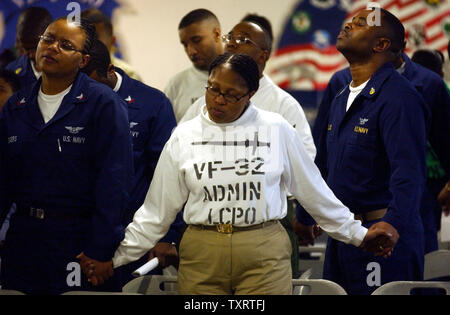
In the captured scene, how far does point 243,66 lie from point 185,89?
198cm

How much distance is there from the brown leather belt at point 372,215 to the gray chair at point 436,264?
14.5 inches

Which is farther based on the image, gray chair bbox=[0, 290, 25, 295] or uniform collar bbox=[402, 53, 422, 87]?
uniform collar bbox=[402, 53, 422, 87]

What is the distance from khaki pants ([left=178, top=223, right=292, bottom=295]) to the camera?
2893 millimetres

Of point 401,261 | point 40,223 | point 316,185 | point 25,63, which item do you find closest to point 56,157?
point 40,223

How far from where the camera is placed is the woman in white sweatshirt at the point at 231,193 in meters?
2.91

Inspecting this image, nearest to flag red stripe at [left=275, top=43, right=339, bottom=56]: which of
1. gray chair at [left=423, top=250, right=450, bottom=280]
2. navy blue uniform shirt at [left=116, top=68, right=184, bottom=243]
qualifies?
navy blue uniform shirt at [left=116, top=68, right=184, bottom=243]

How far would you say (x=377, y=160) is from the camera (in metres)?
3.57

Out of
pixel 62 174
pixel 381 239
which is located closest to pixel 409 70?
pixel 381 239

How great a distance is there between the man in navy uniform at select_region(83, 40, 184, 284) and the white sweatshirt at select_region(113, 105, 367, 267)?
73cm

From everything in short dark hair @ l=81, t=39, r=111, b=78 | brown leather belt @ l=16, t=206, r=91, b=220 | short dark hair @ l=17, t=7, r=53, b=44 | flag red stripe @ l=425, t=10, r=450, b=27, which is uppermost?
flag red stripe @ l=425, t=10, r=450, b=27

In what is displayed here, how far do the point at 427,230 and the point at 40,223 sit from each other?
2.38m

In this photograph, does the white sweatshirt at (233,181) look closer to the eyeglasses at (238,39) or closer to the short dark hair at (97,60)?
the short dark hair at (97,60)

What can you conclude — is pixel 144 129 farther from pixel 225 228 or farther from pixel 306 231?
pixel 225 228

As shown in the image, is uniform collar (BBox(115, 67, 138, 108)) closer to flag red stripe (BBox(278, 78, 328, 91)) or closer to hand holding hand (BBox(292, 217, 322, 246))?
hand holding hand (BBox(292, 217, 322, 246))
